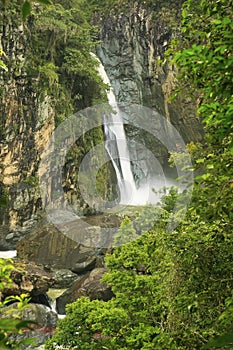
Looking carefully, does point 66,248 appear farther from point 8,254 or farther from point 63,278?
point 8,254

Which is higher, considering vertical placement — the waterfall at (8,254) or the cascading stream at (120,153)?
the cascading stream at (120,153)

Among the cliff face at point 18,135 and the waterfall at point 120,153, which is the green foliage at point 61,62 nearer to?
the cliff face at point 18,135

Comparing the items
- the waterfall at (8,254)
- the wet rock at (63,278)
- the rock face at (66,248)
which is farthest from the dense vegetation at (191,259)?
the waterfall at (8,254)

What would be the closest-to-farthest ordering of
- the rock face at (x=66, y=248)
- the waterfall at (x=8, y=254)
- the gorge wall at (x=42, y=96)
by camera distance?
1. the rock face at (x=66, y=248)
2. the waterfall at (x=8, y=254)
3. the gorge wall at (x=42, y=96)

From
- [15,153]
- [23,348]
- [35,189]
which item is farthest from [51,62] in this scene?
[23,348]

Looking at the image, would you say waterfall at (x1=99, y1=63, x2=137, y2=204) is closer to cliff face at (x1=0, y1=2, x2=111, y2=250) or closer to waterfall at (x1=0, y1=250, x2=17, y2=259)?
cliff face at (x1=0, y1=2, x2=111, y2=250)

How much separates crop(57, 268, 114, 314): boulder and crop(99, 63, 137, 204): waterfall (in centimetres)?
898

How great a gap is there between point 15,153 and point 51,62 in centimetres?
473

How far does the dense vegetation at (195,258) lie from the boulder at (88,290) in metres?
3.60

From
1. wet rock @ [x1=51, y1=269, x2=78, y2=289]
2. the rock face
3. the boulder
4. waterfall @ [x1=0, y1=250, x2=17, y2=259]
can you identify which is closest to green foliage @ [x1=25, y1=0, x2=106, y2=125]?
the rock face

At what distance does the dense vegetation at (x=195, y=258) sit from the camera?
274 cm

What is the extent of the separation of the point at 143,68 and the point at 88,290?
16005mm

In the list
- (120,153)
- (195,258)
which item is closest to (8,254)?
(120,153)

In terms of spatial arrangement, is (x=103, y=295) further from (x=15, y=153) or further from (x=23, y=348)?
(x=15, y=153)
